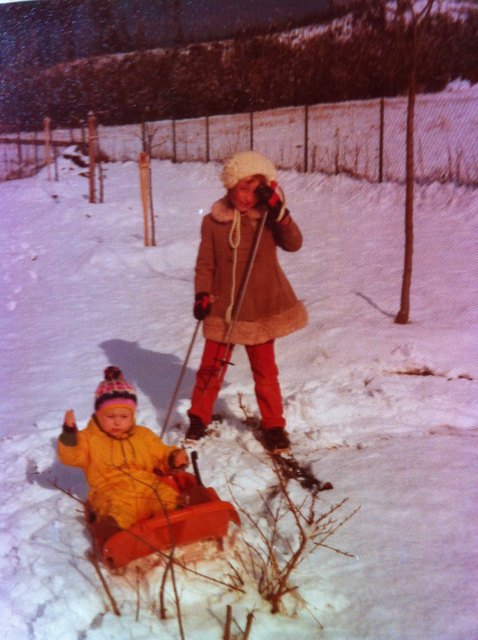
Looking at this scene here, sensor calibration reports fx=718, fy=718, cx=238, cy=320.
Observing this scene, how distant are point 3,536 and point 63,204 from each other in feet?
38.2

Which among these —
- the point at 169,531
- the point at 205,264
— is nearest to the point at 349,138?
the point at 205,264

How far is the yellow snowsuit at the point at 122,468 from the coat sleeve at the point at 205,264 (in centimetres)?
106

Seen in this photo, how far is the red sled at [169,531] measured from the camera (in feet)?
9.06

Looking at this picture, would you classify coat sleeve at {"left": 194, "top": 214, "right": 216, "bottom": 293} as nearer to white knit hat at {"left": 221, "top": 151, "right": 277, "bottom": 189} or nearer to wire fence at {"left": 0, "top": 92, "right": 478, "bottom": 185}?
white knit hat at {"left": 221, "top": 151, "right": 277, "bottom": 189}

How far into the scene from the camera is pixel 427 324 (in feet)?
20.5

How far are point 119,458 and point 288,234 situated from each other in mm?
1515

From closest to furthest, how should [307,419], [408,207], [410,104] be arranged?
1. [307,419]
2. [410,104]
3. [408,207]

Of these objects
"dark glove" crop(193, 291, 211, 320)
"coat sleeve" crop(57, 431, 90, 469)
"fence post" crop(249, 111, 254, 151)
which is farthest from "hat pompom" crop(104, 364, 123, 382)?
"fence post" crop(249, 111, 254, 151)

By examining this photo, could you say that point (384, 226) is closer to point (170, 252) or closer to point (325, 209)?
point (325, 209)

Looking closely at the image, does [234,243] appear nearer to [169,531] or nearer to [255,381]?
[255,381]

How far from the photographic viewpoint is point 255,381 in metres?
4.16

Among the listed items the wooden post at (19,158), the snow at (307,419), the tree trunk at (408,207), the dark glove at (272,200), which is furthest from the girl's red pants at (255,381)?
→ the wooden post at (19,158)

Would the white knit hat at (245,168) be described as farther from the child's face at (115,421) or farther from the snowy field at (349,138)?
the snowy field at (349,138)

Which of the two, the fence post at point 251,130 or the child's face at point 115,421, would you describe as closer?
the child's face at point 115,421
